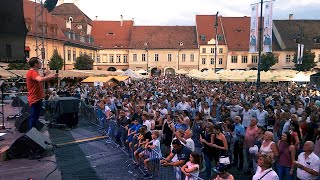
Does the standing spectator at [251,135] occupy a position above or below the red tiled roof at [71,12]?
below

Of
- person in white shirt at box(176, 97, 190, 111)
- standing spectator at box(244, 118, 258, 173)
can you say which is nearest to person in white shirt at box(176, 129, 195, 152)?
standing spectator at box(244, 118, 258, 173)

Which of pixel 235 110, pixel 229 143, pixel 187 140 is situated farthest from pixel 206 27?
pixel 187 140

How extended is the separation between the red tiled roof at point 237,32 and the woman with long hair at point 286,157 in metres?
65.6

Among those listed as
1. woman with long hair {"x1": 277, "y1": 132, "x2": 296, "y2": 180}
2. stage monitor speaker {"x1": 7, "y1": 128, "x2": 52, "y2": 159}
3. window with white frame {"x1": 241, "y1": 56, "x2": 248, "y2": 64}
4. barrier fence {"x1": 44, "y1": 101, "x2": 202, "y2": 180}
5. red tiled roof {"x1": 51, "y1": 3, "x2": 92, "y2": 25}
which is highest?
red tiled roof {"x1": 51, "y1": 3, "x2": 92, "y2": 25}

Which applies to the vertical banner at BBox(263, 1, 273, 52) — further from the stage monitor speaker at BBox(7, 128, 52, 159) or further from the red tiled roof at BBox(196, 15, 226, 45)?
the red tiled roof at BBox(196, 15, 226, 45)

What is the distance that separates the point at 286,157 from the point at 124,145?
20.9ft

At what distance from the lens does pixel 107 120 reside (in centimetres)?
1457

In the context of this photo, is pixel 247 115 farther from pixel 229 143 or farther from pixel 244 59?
pixel 244 59

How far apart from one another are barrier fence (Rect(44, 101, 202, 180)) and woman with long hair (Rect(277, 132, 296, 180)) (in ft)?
8.92

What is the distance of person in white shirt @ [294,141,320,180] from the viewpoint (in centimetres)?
675

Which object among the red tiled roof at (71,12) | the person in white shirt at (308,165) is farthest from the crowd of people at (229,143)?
the red tiled roof at (71,12)

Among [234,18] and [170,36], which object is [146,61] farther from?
[234,18]

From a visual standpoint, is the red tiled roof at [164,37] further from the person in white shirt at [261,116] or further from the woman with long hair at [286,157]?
the woman with long hair at [286,157]

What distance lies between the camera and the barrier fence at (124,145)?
28.7 ft
